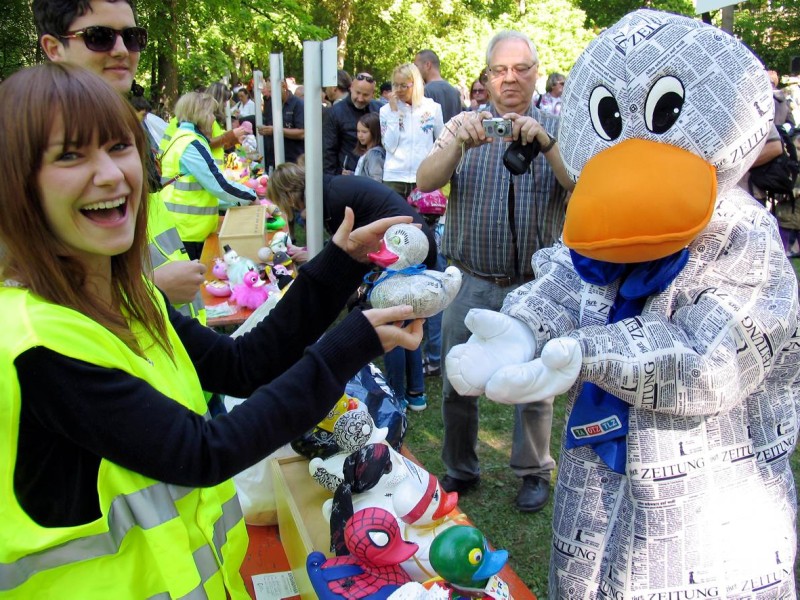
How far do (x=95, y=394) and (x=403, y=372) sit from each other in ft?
9.71

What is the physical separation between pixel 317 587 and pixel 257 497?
74cm

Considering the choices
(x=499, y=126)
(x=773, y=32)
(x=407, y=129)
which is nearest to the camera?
(x=499, y=126)

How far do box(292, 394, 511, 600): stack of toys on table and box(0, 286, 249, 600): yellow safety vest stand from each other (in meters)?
0.36

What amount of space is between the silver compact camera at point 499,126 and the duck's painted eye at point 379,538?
1445mm

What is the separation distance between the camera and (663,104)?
4.19 ft

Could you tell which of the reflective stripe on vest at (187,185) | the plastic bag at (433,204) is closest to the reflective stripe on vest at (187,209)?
the reflective stripe on vest at (187,185)

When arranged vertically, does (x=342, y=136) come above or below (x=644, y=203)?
below

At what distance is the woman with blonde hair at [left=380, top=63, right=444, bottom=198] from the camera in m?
4.93

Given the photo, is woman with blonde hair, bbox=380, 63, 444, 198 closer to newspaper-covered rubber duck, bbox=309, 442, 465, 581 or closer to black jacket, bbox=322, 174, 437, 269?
black jacket, bbox=322, 174, 437, 269

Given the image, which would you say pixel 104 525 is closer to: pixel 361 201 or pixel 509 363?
pixel 509 363

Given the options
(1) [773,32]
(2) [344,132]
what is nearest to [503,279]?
(2) [344,132]

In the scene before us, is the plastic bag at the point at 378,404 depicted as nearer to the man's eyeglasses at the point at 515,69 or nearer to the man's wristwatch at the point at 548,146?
the man's wristwatch at the point at 548,146

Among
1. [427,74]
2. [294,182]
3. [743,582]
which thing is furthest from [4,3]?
[743,582]

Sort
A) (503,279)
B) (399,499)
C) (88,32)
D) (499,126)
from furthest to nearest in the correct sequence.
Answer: (503,279) → (499,126) → (88,32) → (399,499)
